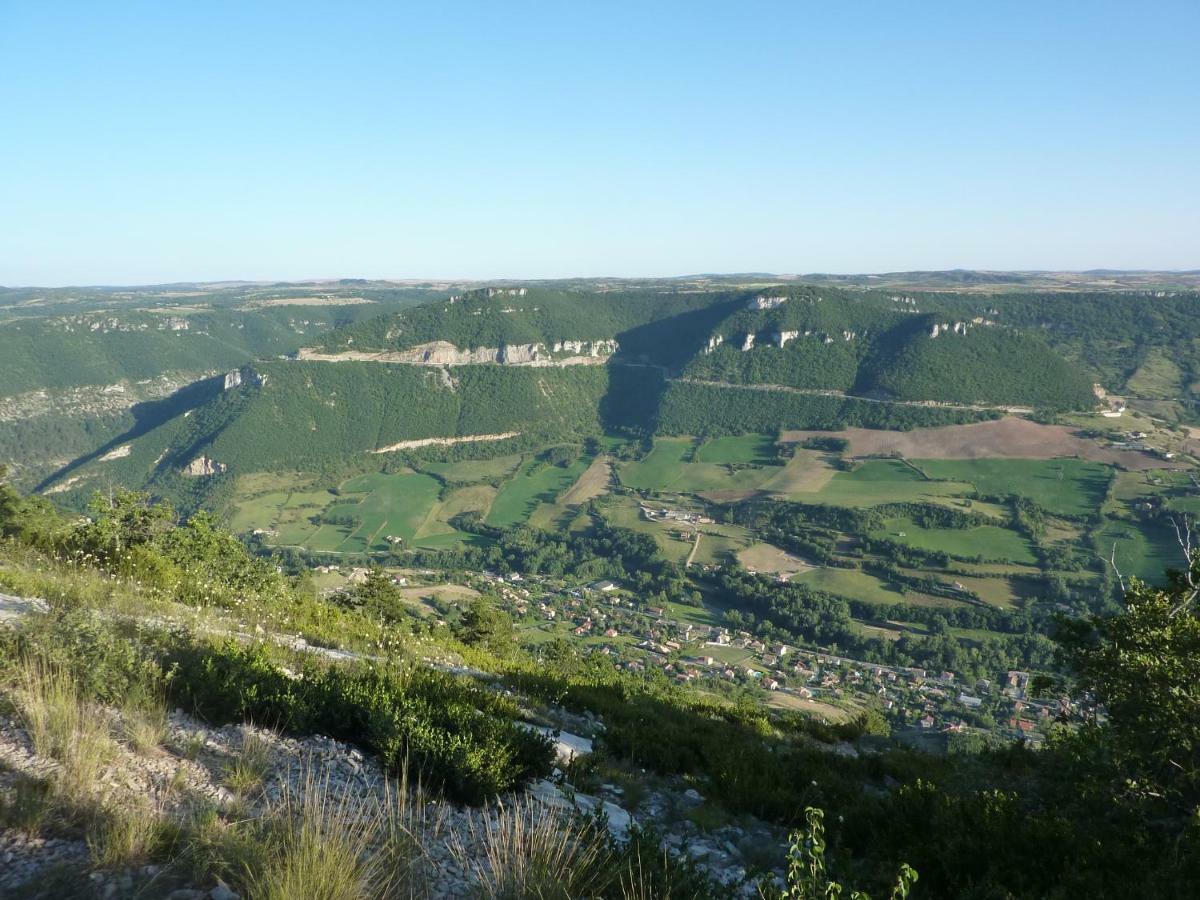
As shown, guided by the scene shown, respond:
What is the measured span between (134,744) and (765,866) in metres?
5.36

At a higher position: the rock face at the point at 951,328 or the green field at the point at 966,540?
the rock face at the point at 951,328

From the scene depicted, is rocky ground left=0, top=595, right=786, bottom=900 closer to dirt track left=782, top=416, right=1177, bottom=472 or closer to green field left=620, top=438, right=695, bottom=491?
green field left=620, top=438, right=695, bottom=491

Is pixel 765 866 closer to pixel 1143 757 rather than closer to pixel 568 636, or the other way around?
pixel 1143 757

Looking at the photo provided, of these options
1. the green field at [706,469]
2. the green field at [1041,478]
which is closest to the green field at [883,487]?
the green field at [1041,478]

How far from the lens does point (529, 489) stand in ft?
485

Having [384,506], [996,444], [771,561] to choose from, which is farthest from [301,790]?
[996,444]

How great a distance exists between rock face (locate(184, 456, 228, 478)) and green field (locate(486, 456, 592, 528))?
7002cm

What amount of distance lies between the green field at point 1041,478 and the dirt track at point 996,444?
3.30 meters

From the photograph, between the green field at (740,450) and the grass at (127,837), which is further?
the green field at (740,450)

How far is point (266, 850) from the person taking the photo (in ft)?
11.7

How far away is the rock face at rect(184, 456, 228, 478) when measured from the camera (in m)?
150

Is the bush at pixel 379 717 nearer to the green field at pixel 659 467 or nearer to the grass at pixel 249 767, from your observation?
the grass at pixel 249 767

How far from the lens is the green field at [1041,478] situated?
108 metres

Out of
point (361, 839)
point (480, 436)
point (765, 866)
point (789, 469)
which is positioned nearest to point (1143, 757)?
point (765, 866)
